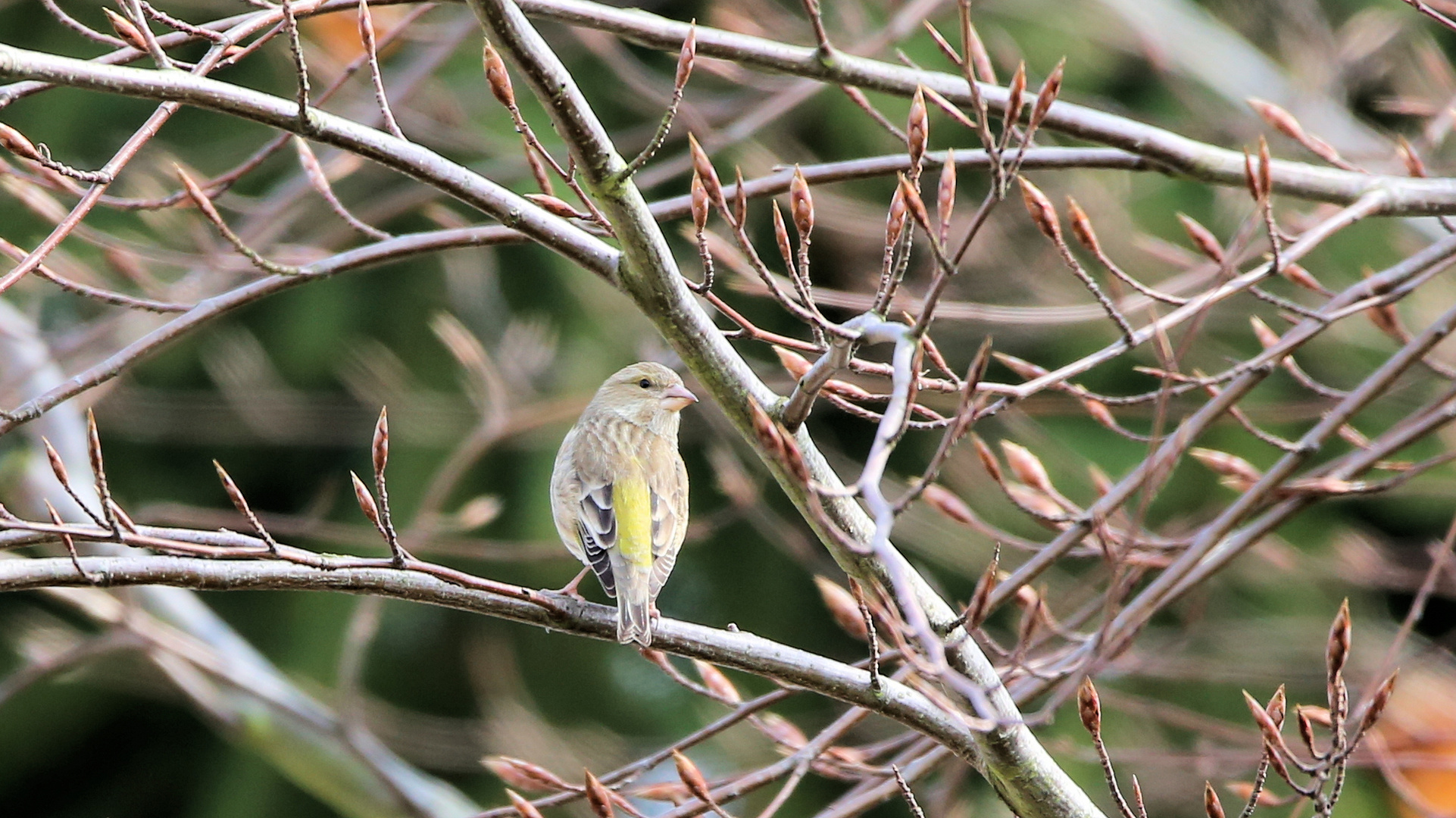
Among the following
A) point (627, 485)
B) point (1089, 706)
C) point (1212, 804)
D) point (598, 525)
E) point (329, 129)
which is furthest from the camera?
point (627, 485)

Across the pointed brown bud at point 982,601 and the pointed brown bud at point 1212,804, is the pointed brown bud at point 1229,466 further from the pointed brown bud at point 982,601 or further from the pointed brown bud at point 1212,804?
the pointed brown bud at point 982,601

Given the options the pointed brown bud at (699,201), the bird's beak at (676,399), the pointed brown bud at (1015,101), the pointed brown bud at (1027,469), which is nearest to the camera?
the pointed brown bud at (1015,101)

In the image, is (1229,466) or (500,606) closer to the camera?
(500,606)

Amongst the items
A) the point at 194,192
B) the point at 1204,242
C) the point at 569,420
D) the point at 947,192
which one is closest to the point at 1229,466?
the point at 1204,242

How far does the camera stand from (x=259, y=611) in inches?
404

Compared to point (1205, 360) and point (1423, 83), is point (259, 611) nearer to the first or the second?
point (1205, 360)

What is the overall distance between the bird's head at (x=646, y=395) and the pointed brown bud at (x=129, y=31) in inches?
101

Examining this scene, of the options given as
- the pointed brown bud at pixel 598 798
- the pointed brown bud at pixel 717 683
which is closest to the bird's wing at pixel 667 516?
the pointed brown bud at pixel 717 683

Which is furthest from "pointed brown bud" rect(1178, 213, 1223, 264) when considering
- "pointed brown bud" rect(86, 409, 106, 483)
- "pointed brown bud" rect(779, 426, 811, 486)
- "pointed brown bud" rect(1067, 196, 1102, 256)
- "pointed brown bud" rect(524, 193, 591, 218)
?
"pointed brown bud" rect(86, 409, 106, 483)

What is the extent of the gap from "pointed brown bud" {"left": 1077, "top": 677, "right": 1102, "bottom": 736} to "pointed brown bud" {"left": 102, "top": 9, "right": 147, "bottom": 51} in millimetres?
2169

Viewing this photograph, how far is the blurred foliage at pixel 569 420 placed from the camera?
8.22 meters

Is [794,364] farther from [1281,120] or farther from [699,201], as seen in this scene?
[1281,120]

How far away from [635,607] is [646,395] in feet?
5.92

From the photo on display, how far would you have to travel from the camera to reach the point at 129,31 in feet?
9.51
